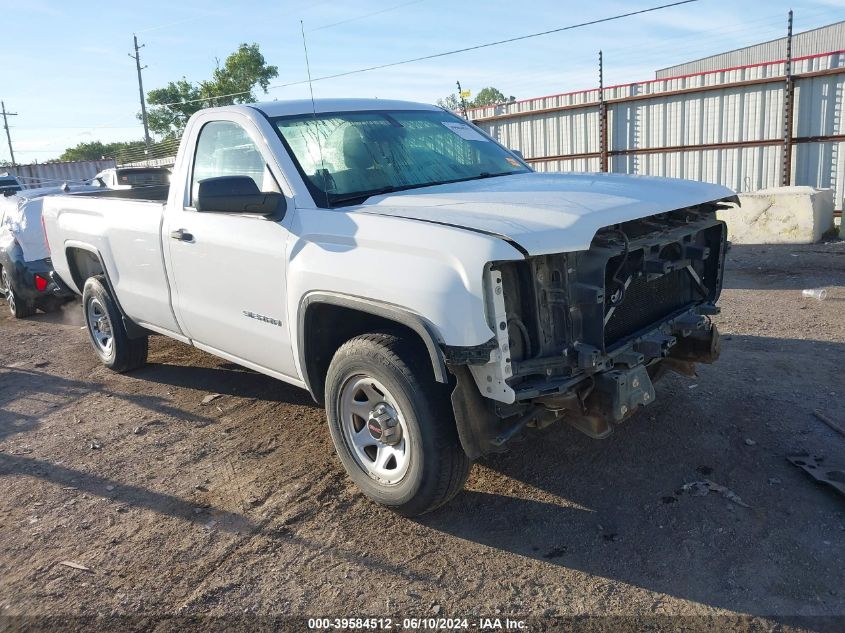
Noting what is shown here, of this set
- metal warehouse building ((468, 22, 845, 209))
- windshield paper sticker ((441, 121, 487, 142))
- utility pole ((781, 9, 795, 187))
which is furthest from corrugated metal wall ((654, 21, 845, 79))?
windshield paper sticker ((441, 121, 487, 142))

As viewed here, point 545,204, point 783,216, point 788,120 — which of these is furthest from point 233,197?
point 788,120

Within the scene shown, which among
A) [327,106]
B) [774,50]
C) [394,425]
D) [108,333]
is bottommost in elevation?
[108,333]

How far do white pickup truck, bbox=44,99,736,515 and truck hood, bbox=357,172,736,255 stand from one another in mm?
15

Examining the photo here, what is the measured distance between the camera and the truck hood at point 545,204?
9.52 feet

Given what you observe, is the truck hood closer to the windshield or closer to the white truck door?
the windshield

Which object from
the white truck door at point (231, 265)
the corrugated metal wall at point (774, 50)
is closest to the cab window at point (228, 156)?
the white truck door at point (231, 265)

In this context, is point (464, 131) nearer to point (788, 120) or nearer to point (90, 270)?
point (90, 270)

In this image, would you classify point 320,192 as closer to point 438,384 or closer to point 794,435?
A: point 438,384

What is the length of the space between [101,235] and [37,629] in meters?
3.50

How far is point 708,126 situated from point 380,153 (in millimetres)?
12045

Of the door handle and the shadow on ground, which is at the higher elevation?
the door handle

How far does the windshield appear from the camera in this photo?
389 cm

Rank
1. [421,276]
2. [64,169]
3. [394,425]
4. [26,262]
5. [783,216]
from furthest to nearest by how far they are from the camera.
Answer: [64,169]
[783,216]
[26,262]
[394,425]
[421,276]

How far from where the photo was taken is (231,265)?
4133 mm
